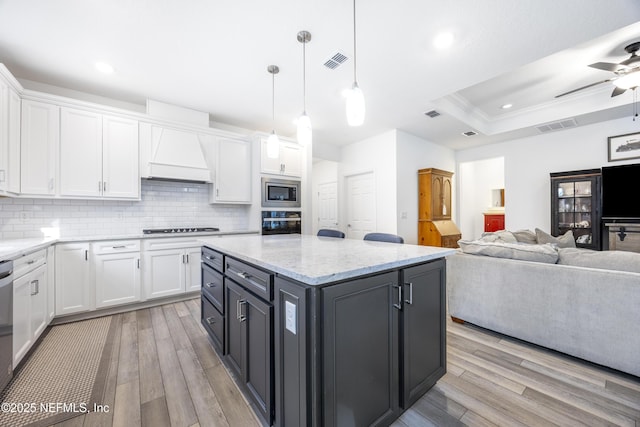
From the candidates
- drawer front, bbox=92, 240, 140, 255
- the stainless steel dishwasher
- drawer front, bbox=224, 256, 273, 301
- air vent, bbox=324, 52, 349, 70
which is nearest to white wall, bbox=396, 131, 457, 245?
air vent, bbox=324, 52, 349, 70

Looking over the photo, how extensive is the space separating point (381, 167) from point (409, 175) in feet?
1.93

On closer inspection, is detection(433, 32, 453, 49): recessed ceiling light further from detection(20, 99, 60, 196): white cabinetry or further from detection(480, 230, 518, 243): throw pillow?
detection(20, 99, 60, 196): white cabinetry

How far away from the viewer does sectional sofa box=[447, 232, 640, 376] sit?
1.73 metres

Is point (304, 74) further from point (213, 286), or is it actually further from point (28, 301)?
point (28, 301)

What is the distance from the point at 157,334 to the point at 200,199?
216cm

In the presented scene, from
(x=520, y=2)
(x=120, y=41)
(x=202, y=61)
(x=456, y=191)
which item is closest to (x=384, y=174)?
(x=456, y=191)

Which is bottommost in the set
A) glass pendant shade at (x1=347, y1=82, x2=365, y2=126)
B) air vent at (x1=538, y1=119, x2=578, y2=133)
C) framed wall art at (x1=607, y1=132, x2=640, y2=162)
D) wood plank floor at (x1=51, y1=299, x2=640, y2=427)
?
wood plank floor at (x1=51, y1=299, x2=640, y2=427)

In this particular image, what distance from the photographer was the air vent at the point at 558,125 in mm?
4500

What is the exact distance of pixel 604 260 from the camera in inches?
76.3

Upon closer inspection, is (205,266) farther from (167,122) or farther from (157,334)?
(167,122)

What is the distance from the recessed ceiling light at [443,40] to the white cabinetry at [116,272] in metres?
3.95

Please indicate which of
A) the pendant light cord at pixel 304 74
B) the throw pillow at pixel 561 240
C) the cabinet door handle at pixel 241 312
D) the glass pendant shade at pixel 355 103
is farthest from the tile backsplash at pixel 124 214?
the throw pillow at pixel 561 240

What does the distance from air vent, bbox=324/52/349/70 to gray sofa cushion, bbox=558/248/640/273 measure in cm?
273

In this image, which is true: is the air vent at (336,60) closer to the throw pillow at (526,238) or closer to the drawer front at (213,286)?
the drawer front at (213,286)
